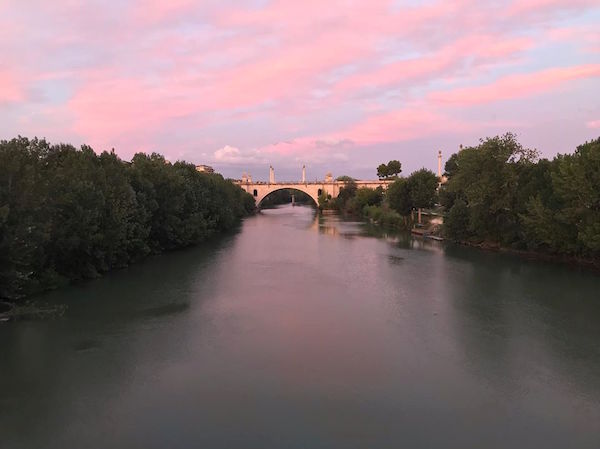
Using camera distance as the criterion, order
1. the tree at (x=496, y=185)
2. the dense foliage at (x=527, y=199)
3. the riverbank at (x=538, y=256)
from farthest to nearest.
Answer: the tree at (x=496, y=185), the riverbank at (x=538, y=256), the dense foliage at (x=527, y=199)

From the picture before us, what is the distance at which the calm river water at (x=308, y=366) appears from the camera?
8688 mm

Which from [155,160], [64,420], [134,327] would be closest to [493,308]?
[134,327]

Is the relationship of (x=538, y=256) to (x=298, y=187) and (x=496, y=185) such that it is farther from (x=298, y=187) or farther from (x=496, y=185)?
(x=298, y=187)

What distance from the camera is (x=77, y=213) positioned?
1998cm

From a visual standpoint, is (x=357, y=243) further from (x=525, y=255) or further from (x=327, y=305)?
(x=327, y=305)

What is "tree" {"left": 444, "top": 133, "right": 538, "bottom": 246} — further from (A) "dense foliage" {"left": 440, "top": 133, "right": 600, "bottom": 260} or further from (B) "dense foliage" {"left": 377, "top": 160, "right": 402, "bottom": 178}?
(B) "dense foliage" {"left": 377, "top": 160, "right": 402, "bottom": 178}

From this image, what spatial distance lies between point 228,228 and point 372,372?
3846cm

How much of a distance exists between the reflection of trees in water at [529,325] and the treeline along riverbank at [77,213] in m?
14.3

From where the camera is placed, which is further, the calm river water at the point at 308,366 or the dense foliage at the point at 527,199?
the dense foliage at the point at 527,199

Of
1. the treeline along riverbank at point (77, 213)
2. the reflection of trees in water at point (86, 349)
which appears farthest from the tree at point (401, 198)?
the reflection of trees in water at point (86, 349)

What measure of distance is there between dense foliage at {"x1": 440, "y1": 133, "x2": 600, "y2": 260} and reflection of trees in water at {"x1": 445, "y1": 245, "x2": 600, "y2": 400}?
82.5 inches

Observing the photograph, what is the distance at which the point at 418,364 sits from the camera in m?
11.8

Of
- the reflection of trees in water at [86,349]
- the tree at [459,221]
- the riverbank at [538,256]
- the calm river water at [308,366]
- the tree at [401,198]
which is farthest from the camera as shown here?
the tree at [401,198]

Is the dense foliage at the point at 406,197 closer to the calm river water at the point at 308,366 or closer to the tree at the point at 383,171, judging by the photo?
the calm river water at the point at 308,366
